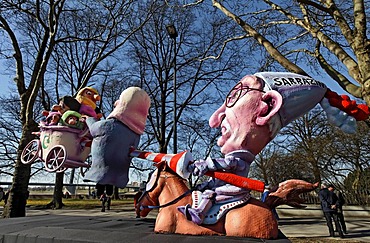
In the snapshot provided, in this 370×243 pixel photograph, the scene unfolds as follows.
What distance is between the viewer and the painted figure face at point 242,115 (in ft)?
9.69

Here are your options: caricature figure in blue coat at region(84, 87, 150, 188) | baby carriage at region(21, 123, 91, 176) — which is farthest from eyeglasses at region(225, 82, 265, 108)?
baby carriage at region(21, 123, 91, 176)

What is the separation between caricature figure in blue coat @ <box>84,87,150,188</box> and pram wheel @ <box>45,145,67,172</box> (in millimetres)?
423

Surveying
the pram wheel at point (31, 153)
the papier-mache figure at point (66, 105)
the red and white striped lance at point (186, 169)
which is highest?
the papier-mache figure at point (66, 105)

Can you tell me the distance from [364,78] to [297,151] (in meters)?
14.0

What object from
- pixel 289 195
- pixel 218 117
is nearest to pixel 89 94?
pixel 218 117

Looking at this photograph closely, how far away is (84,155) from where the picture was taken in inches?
144

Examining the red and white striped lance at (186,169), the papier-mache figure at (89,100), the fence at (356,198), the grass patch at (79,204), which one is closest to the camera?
the red and white striped lance at (186,169)

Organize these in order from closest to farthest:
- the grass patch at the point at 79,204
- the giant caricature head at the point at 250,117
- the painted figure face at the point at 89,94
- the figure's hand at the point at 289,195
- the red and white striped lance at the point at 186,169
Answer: the red and white striped lance at the point at 186,169 < the figure's hand at the point at 289,195 < the giant caricature head at the point at 250,117 < the painted figure face at the point at 89,94 < the grass patch at the point at 79,204

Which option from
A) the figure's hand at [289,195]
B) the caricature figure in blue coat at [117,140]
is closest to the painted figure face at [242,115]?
the figure's hand at [289,195]

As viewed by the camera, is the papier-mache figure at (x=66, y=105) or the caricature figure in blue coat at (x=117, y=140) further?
the papier-mache figure at (x=66, y=105)

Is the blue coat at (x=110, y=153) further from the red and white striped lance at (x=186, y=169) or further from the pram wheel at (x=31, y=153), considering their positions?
the pram wheel at (x=31, y=153)

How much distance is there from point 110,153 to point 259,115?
1.48 m

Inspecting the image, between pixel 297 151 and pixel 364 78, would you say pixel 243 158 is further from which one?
pixel 297 151

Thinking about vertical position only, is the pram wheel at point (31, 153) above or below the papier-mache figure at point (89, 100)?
below
